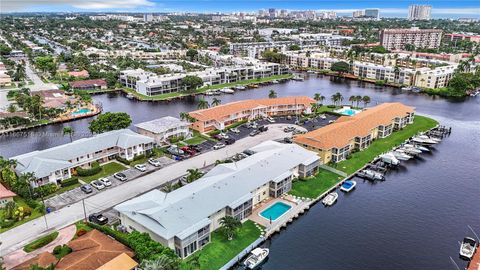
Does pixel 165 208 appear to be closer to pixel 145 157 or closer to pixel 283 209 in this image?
pixel 283 209

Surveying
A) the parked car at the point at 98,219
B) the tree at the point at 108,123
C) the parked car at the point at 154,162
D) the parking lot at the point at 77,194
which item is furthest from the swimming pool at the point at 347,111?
the parked car at the point at 98,219

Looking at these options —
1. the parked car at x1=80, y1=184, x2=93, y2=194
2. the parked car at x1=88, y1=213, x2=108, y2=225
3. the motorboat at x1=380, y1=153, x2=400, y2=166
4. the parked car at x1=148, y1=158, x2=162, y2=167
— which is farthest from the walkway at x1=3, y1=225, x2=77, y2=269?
the motorboat at x1=380, y1=153, x2=400, y2=166

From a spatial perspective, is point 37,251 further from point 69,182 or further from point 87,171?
point 87,171

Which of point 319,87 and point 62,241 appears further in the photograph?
point 319,87

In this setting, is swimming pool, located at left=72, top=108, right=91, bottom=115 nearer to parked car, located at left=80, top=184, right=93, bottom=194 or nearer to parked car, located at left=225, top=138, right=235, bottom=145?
parked car, located at left=225, top=138, right=235, bottom=145

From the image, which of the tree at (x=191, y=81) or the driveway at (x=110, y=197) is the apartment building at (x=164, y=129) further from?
the tree at (x=191, y=81)

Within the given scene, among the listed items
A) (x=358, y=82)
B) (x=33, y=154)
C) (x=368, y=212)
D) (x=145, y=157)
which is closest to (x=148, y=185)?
(x=145, y=157)

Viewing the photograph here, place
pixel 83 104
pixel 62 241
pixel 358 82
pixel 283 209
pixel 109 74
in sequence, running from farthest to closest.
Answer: pixel 358 82
pixel 109 74
pixel 83 104
pixel 283 209
pixel 62 241
